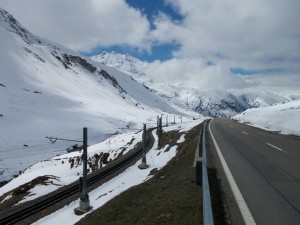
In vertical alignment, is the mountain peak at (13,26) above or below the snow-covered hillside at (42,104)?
above

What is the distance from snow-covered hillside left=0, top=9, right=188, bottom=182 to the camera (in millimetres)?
65562

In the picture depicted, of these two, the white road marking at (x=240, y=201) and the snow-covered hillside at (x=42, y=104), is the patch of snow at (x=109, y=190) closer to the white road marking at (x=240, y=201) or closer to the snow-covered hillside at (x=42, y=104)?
the white road marking at (x=240, y=201)

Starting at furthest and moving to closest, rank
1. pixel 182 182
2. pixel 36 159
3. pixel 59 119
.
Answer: pixel 59 119
pixel 36 159
pixel 182 182

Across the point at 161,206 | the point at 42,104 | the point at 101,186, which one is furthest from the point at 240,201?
the point at 42,104

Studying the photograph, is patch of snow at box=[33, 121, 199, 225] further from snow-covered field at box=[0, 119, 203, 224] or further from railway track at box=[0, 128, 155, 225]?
railway track at box=[0, 128, 155, 225]

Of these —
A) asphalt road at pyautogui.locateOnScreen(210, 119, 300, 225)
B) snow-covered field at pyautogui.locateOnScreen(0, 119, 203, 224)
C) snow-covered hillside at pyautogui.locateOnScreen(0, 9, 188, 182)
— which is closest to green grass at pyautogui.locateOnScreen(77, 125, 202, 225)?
asphalt road at pyautogui.locateOnScreen(210, 119, 300, 225)

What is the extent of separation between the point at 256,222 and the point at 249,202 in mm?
1393

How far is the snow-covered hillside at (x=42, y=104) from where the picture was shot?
65.6 metres

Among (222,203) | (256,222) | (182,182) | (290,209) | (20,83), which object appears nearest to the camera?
(256,222)

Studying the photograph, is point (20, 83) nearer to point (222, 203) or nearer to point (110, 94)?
point (110, 94)

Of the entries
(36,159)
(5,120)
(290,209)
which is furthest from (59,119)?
(290,209)

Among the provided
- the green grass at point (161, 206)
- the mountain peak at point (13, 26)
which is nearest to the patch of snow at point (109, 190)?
the green grass at point (161, 206)

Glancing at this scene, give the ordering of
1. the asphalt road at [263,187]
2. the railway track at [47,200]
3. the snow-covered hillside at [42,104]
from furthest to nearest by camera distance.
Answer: the snow-covered hillside at [42,104] < the railway track at [47,200] < the asphalt road at [263,187]

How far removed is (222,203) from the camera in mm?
7715
